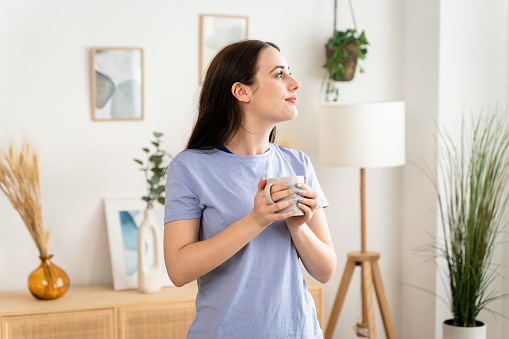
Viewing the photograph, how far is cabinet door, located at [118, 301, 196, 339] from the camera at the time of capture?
287 centimetres

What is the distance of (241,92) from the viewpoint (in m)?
1.55

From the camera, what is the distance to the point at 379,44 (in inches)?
144

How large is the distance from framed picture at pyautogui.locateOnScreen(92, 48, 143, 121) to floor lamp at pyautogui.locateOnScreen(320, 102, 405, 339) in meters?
0.97

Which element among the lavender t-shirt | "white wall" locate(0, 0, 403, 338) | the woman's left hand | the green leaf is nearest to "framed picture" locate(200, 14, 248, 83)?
"white wall" locate(0, 0, 403, 338)

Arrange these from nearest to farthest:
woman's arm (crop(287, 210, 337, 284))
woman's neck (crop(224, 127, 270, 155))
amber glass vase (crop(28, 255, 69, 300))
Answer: woman's arm (crop(287, 210, 337, 284)) → woman's neck (crop(224, 127, 270, 155)) → amber glass vase (crop(28, 255, 69, 300))

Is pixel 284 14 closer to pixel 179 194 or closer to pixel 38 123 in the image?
pixel 38 123

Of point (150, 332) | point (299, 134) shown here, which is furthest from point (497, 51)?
point (150, 332)

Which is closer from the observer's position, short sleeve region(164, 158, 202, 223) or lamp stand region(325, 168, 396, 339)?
short sleeve region(164, 158, 202, 223)

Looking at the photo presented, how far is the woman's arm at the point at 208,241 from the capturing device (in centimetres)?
137

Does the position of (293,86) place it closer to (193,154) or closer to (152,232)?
(193,154)

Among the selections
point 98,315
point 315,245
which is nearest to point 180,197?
point 315,245

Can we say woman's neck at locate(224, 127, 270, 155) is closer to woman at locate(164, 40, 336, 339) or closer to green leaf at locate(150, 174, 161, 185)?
woman at locate(164, 40, 336, 339)

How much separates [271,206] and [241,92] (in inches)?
13.4

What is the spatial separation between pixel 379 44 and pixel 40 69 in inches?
73.2
